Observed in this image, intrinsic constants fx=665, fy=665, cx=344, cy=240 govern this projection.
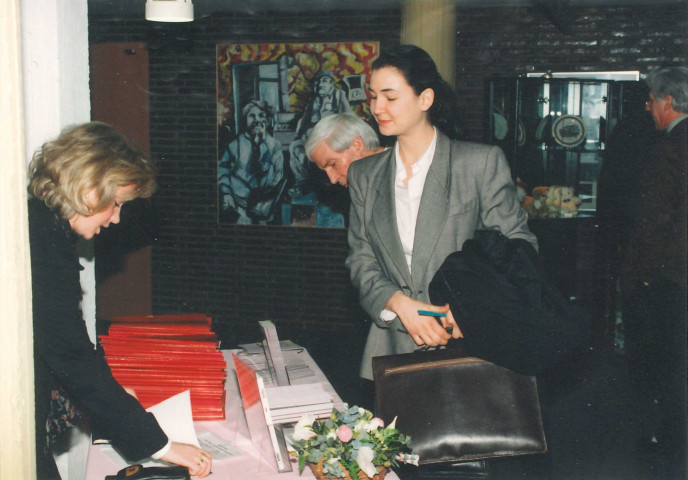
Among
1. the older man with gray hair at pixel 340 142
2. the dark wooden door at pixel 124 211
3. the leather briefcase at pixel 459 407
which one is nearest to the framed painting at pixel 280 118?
the dark wooden door at pixel 124 211

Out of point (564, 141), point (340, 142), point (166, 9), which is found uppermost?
point (166, 9)

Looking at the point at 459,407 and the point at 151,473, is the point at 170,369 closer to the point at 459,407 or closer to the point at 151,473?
the point at 151,473

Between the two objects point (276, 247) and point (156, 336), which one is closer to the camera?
point (156, 336)

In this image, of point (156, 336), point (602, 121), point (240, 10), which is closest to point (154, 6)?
point (156, 336)

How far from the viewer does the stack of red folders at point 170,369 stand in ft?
6.50

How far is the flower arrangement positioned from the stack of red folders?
57 cm

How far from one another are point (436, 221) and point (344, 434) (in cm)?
89

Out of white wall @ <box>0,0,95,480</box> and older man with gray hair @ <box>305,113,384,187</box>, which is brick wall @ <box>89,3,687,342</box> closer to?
older man with gray hair @ <box>305,113,384,187</box>

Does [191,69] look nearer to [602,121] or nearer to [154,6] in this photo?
[154,6]

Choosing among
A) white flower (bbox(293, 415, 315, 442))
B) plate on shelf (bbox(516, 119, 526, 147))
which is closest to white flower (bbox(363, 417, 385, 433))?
white flower (bbox(293, 415, 315, 442))

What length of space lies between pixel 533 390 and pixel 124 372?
1.18 metres

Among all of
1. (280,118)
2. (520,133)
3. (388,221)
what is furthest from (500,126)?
(388,221)

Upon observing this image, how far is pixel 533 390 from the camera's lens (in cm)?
169

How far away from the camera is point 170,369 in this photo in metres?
2.00
